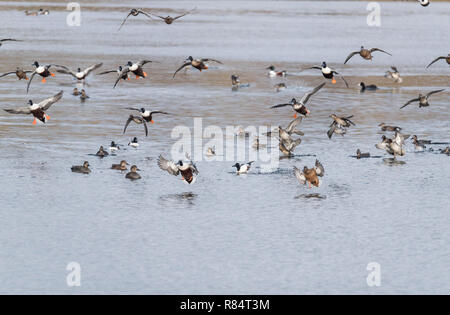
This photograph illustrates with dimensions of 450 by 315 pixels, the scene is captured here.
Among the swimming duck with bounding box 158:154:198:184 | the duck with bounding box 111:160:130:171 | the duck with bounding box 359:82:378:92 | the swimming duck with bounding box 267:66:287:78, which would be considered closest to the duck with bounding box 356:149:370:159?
the swimming duck with bounding box 158:154:198:184

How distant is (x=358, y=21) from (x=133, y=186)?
298ft

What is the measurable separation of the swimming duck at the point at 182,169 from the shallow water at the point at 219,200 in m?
0.44

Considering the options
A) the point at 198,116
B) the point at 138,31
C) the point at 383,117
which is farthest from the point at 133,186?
the point at 138,31

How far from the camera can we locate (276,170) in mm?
32625

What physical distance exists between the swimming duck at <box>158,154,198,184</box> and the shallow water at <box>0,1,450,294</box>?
440mm

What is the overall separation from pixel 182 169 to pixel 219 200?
1840 mm

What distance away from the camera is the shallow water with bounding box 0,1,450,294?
2139cm

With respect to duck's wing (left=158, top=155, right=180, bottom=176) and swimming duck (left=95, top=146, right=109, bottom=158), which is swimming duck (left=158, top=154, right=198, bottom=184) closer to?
duck's wing (left=158, top=155, right=180, bottom=176)

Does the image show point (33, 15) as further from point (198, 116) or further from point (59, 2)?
point (198, 116)

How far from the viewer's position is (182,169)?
2934cm

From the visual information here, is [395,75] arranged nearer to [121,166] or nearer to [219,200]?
[121,166]

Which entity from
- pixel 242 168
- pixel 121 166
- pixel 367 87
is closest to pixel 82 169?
pixel 121 166

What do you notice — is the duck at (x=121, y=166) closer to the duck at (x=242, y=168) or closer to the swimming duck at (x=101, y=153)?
the swimming duck at (x=101, y=153)

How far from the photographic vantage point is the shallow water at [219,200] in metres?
21.4
